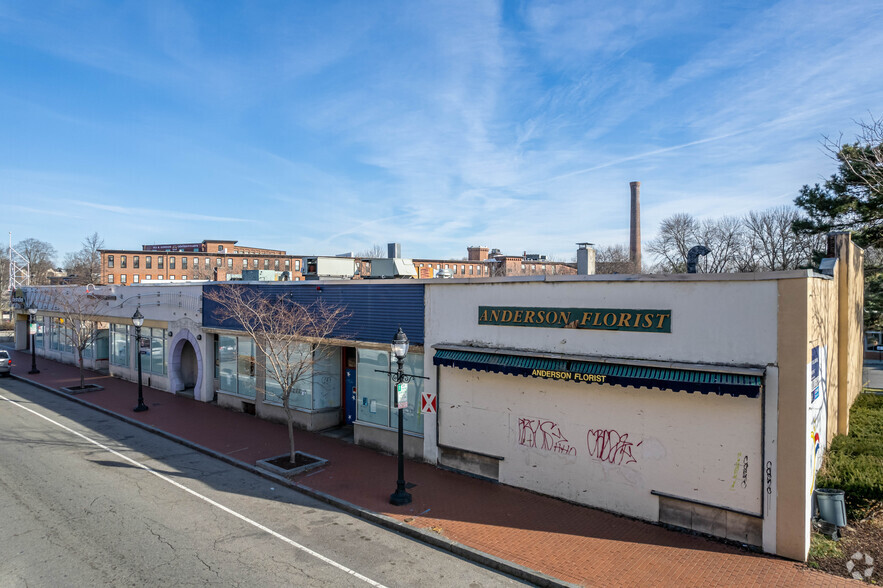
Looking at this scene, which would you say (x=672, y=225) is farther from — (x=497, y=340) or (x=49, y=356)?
(x=49, y=356)

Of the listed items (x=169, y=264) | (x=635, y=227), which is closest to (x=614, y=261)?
(x=635, y=227)

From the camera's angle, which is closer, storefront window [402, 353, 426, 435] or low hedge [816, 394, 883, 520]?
low hedge [816, 394, 883, 520]

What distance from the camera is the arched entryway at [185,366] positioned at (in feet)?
71.6

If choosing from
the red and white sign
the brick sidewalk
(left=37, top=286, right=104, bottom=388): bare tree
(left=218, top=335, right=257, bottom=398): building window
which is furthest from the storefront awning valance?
(left=37, top=286, right=104, bottom=388): bare tree

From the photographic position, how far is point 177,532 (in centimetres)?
976

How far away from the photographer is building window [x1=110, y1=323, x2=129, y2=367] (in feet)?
88.0

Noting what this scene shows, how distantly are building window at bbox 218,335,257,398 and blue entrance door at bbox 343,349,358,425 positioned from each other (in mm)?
3773

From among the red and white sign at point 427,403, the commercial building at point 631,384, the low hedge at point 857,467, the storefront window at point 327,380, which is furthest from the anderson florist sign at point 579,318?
the storefront window at point 327,380

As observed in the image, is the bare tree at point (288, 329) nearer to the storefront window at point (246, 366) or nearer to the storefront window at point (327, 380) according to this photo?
the storefront window at point (327, 380)

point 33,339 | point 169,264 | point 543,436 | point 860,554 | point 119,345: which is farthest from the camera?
point 169,264

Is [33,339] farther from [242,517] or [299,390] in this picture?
[242,517]

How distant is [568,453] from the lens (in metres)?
11.2

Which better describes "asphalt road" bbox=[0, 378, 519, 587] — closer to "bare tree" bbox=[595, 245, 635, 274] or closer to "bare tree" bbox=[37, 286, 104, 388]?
"bare tree" bbox=[37, 286, 104, 388]

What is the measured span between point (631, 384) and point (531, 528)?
3445mm
